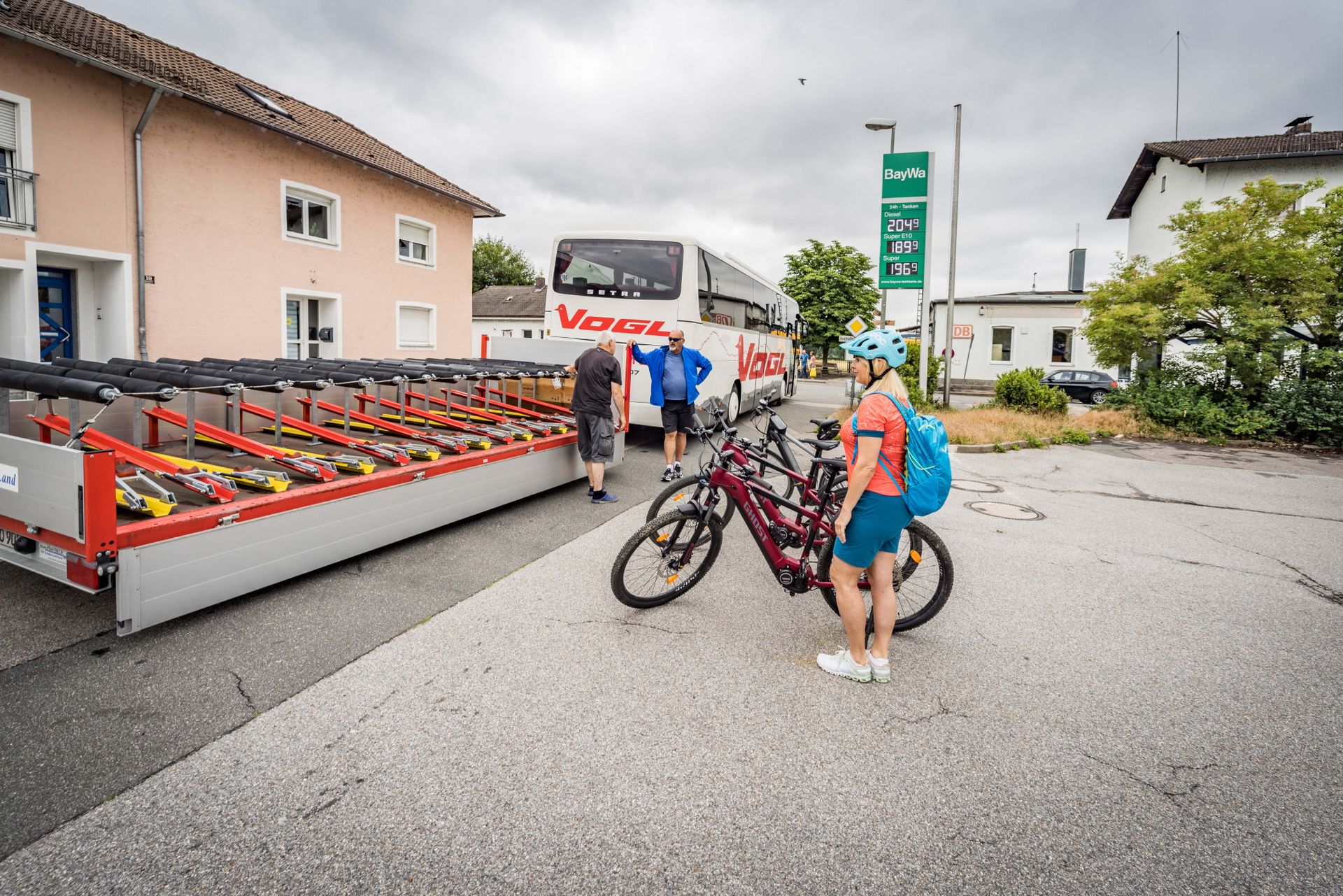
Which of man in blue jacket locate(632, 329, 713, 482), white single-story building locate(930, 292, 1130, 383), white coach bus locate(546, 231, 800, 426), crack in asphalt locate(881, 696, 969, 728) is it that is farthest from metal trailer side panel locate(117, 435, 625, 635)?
white single-story building locate(930, 292, 1130, 383)

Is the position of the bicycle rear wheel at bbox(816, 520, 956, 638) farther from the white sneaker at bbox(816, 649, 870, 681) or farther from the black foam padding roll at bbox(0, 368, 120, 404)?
the black foam padding roll at bbox(0, 368, 120, 404)

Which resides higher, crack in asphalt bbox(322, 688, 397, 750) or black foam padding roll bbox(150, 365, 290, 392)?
black foam padding roll bbox(150, 365, 290, 392)

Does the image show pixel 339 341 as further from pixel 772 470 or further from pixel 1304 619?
pixel 1304 619

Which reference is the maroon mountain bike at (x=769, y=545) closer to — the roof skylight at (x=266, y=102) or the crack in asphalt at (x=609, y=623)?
the crack in asphalt at (x=609, y=623)

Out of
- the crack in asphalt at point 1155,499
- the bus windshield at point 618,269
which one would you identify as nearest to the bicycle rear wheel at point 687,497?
the crack in asphalt at point 1155,499

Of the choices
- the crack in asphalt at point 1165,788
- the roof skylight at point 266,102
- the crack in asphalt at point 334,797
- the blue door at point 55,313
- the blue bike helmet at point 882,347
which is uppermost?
the roof skylight at point 266,102

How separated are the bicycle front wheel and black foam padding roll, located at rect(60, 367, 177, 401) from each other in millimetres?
2983

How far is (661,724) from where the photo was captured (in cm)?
318

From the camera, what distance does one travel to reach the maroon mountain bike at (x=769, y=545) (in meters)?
4.29

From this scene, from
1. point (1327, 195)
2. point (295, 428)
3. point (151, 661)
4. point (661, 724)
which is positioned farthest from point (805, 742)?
point (1327, 195)

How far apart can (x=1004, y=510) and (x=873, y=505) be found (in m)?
5.52

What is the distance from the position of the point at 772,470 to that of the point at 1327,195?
17280 mm

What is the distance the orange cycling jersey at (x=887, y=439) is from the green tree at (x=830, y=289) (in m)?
44.5

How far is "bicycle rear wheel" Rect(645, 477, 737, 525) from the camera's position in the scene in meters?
4.49
